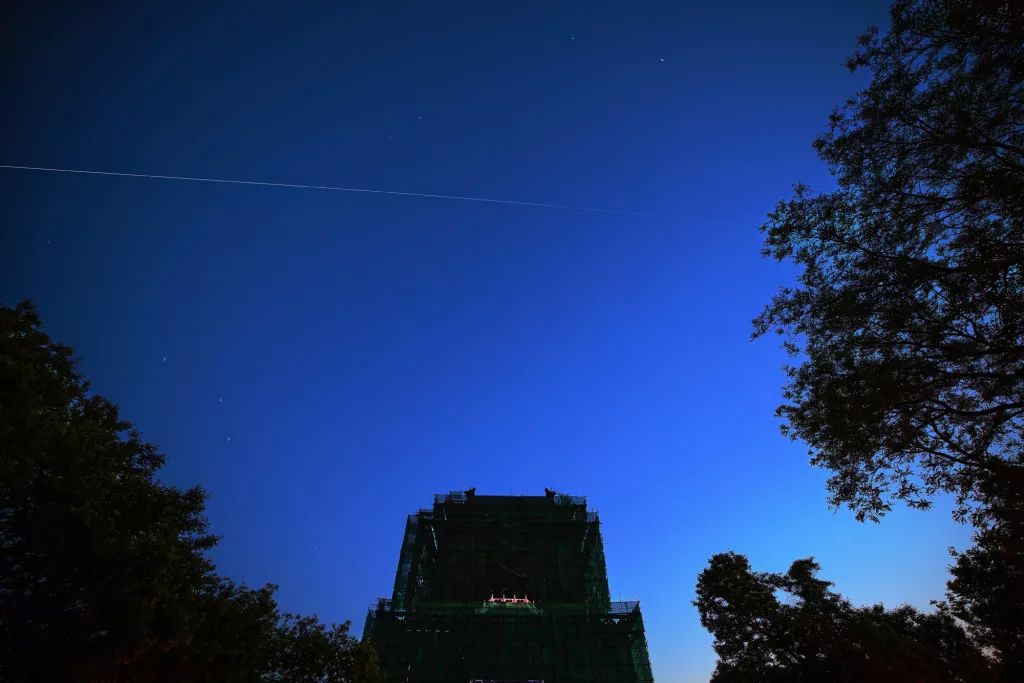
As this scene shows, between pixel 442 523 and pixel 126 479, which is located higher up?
pixel 442 523

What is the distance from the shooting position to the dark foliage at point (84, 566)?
10.3 metres

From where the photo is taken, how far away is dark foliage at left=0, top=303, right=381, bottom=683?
10.3m

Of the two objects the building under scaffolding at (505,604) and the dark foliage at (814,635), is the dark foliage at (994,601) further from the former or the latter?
the building under scaffolding at (505,604)

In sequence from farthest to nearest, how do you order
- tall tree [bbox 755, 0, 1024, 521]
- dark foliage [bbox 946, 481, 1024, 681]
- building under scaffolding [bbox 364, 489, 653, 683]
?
building under scaffolding [bbox 364, 489, 653, 683], dark foliage [bbox 946, 481, 1024, 681], tall tree [bbox 755, 0, 1024, 521]

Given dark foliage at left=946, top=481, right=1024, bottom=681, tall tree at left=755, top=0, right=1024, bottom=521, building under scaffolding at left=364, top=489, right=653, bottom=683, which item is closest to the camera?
tall tree at left=755, top=0, right=1024, bottom=521

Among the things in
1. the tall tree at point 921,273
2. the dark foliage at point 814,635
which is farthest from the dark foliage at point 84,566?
the dark foliage at point 814,635

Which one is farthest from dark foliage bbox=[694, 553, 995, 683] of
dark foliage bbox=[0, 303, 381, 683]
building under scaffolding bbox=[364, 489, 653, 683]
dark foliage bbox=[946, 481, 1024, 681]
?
dark foliage bbox=[0, 303, 381, 683]

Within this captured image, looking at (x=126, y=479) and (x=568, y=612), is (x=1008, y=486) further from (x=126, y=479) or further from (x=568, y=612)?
(x=568, y=612)

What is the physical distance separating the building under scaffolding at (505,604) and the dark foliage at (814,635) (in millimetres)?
9870

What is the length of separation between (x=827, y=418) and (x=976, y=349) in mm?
2916

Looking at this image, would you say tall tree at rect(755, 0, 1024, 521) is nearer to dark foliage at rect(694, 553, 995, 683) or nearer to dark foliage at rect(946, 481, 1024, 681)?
dark foliage at rect(946, 481, 1024, 681)

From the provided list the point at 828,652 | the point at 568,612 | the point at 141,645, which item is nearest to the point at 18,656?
the point at 141,645

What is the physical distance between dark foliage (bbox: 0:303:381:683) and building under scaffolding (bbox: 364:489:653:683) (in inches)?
786

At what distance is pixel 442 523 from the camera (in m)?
41.3
